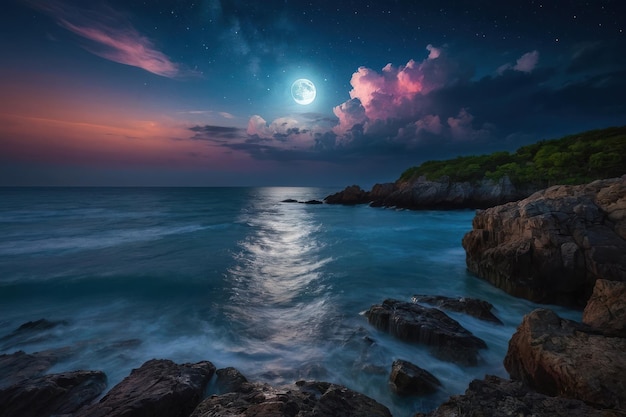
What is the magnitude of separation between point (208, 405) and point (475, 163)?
57.9 m

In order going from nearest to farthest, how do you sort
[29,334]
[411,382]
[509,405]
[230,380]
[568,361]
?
1. [509,405]
2. [568,361]
3. [411,382]
4. [230,380]
5. [29,334]

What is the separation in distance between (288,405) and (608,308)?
6771 millimetres

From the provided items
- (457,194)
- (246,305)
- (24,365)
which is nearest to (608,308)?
(246,305)

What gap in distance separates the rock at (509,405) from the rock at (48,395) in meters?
5.99

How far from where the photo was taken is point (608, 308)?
590 cm

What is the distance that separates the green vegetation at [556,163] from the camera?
113 feet

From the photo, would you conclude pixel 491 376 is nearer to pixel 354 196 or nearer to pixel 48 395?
pixel 48 395

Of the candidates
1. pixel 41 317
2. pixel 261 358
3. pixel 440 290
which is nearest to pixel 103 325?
pixel 41 317

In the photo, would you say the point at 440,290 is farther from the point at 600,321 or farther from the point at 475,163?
the point at 475,163

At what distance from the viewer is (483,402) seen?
150 inches

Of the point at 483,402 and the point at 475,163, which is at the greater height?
the point at 475,163

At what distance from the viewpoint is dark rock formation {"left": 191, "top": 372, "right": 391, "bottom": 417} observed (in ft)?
12.1

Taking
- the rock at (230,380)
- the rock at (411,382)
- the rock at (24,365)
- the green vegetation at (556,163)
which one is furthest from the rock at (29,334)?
the green vegetation at (556,163)

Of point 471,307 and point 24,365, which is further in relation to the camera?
point 471,307
